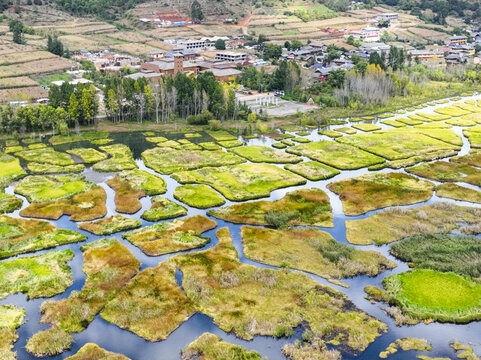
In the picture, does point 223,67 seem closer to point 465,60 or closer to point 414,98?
point 414,98

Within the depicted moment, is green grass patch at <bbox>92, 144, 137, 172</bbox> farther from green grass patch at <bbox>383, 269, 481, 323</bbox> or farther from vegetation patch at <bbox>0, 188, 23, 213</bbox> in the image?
green grass patch at <bbox>383, 269, 481, 323</bbox>

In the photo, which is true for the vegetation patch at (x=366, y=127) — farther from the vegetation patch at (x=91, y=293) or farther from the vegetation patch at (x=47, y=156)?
the vegetation patch at (x=91, y=293)

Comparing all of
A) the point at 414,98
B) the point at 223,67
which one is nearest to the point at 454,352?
the point at 414,98

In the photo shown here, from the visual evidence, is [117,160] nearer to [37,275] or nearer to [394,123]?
[37,275]

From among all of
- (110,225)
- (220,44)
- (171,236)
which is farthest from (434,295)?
(220,44)

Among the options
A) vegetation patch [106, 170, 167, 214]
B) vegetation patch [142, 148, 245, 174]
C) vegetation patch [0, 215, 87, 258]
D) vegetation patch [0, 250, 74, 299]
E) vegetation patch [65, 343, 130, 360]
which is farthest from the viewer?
vegetation patch [142, 148, 245, 174]

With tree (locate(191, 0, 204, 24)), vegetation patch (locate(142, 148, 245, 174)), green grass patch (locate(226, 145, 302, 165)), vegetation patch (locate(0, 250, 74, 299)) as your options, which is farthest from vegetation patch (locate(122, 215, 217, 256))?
tree (locate(191, 0, 204, 24))
